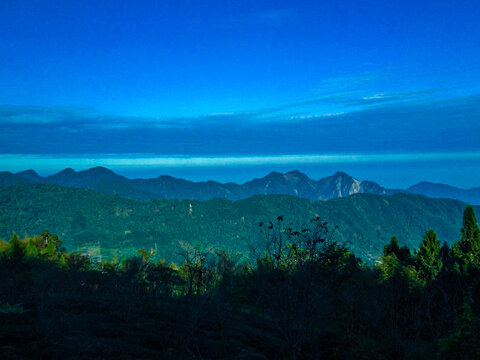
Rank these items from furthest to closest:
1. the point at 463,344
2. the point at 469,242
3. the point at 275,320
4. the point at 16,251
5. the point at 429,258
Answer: the point at 16,251 < the point at 429,258 < the point at 469,242 < the point at 275,320 < the point at 463,344

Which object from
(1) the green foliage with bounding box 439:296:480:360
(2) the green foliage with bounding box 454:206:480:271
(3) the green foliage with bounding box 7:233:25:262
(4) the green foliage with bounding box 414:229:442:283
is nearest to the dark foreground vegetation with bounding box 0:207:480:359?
(1) the green foliage with bounding box 439:296:480:360

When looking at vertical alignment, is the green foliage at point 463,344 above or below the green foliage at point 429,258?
above

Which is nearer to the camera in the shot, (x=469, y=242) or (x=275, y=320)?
(x=275, y=320)

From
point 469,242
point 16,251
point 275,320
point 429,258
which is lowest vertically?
point 429,258

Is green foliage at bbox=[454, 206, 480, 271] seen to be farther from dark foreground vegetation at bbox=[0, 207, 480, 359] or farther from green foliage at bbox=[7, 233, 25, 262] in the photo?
green foliage at bbox=[7, 233, 25, 262]

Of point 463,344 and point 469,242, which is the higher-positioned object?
point 463,344

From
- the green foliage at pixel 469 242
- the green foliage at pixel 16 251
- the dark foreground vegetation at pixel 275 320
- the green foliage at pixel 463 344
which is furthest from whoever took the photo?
the green foliage at pixel 16 251

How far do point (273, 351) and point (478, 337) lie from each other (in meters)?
11.7

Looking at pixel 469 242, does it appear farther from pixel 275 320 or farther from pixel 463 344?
pixel 463 344

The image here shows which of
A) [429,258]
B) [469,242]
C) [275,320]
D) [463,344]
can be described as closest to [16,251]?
[275,320]

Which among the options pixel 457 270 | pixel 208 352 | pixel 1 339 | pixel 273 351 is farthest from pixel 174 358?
pixel 457 270

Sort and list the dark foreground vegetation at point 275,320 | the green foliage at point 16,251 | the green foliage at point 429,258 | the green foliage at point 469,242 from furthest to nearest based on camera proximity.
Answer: the green foliage at point 16,251
the green foliage at point 429,258
the green foliage at point 469,242
the dark foreground vegetation at point 275,320

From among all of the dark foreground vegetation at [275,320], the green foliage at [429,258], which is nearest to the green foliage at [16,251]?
the dark foreground vegetation at [275,320]

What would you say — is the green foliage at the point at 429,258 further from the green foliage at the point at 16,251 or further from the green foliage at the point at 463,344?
the green foliage at the point at 16,251
